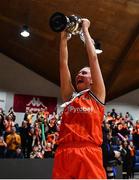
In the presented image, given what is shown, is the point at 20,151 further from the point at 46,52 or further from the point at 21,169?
the point at 46,52

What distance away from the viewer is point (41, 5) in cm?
1084

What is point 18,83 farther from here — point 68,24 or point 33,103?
point 68,24

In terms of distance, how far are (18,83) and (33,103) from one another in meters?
1.02

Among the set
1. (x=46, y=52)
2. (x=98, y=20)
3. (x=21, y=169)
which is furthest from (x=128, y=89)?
(x=21, y=169)

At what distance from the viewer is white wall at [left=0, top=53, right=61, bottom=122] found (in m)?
14.7

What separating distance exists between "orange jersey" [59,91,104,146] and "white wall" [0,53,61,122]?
486 inches

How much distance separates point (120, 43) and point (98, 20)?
1515 millimetres

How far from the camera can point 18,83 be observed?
49.9ft

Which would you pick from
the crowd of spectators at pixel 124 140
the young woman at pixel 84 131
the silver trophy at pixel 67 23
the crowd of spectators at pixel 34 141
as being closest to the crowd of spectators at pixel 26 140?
the crowd of spectators at pixel 34 141

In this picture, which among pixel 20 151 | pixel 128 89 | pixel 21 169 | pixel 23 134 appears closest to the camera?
pixel 21 169

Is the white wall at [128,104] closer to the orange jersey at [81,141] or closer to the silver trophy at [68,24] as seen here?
the silver trophy at [68,24]

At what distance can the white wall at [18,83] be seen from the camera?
14.7 m

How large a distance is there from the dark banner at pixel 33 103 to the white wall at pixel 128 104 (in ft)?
8.40

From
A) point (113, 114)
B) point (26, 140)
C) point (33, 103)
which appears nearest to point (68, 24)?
point (26, 140)
